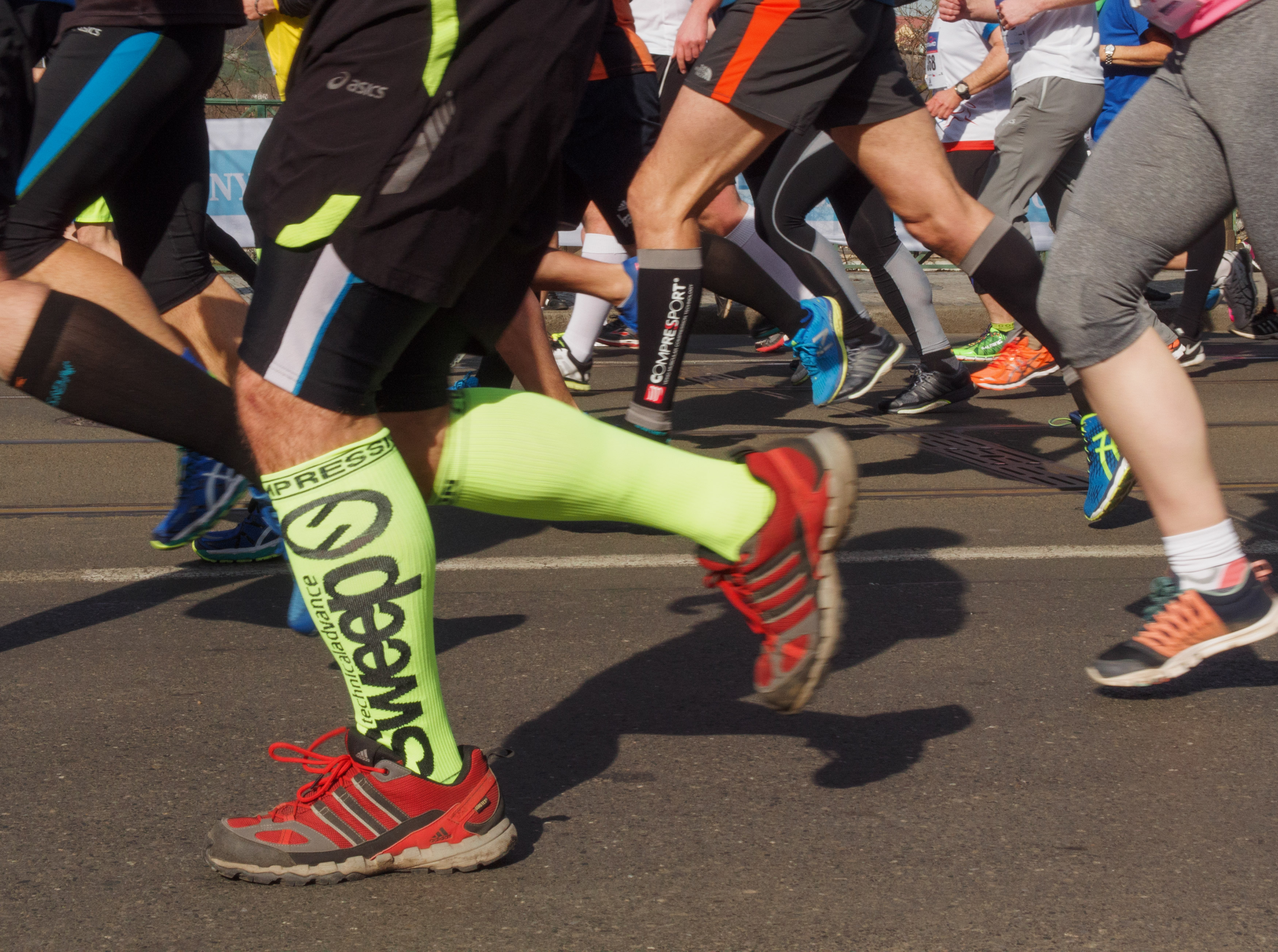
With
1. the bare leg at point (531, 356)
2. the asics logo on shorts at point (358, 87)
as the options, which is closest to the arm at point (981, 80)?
the bare leg at point (531, 356)

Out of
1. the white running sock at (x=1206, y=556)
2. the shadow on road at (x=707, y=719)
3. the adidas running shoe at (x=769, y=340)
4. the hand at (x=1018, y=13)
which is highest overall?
the hand at (x=1018, y=13)

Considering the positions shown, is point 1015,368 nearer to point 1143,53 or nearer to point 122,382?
point 1143,53

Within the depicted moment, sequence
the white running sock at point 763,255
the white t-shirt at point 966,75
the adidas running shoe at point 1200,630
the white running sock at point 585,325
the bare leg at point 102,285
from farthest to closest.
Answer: the white t-shirt at point 966,75
the white running sock at point 585,325
the white running sock at point 763,255
the bare leg at point 102,285
the adidas running shoe at point 1200,630

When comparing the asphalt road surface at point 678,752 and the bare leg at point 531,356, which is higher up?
the bare leg at point 531,356

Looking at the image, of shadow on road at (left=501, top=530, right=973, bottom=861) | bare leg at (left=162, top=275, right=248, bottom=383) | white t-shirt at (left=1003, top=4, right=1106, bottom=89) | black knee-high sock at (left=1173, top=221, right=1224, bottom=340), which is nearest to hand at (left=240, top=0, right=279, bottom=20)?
bare leg at (left=162, top=275, right=248, bottom=383)

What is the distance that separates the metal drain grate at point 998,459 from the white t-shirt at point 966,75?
94.0 inches

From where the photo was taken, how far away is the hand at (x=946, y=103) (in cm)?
707

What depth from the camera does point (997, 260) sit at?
3.71 meters

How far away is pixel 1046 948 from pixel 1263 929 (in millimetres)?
276

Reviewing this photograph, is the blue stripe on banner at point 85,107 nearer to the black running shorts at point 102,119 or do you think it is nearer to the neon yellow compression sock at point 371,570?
the black running shorts at point 102,119

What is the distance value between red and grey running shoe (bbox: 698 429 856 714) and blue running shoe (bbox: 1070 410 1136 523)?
164 centimetres

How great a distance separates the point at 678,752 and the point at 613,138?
2588mm

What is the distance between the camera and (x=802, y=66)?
12.0 feet

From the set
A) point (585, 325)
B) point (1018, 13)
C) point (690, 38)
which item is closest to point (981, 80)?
point (1018, 13)
